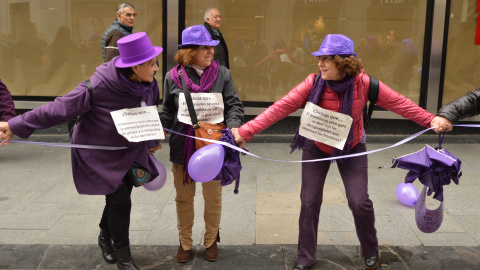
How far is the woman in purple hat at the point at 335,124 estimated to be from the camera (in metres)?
3.75

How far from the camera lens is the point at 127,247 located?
3.96m

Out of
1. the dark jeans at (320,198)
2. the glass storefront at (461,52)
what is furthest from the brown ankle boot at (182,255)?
the glass storefront at (461,52)

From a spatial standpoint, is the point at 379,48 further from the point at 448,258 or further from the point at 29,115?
the point at 29,115

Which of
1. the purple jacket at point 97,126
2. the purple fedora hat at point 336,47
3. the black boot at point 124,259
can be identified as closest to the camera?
the purple jacket at point 97,126

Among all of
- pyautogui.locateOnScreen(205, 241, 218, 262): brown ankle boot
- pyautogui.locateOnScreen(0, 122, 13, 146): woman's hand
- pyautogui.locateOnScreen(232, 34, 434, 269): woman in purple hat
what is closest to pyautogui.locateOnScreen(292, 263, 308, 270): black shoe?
pyautogui.locateOnScreen(232, 34, 434, 269): woman in purple hat

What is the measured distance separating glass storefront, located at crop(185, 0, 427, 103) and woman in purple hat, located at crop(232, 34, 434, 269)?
4874 mm

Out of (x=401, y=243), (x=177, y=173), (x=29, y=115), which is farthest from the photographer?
(x=401, y=243)

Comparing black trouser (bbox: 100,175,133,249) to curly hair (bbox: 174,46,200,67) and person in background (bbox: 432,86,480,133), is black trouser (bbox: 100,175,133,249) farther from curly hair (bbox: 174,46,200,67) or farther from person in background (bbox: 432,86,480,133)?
person in background (bbox: 432,86,480,133)

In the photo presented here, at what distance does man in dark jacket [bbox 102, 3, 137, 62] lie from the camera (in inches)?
255

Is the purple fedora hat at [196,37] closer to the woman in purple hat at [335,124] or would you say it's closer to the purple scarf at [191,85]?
the purple scarf at [191,85]

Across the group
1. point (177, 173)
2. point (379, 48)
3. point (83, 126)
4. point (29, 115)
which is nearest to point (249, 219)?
point (177, 173)

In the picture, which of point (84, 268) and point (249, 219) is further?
point (249, 219)

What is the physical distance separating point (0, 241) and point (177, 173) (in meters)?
1.70

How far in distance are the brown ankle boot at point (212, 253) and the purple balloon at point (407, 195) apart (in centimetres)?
219
